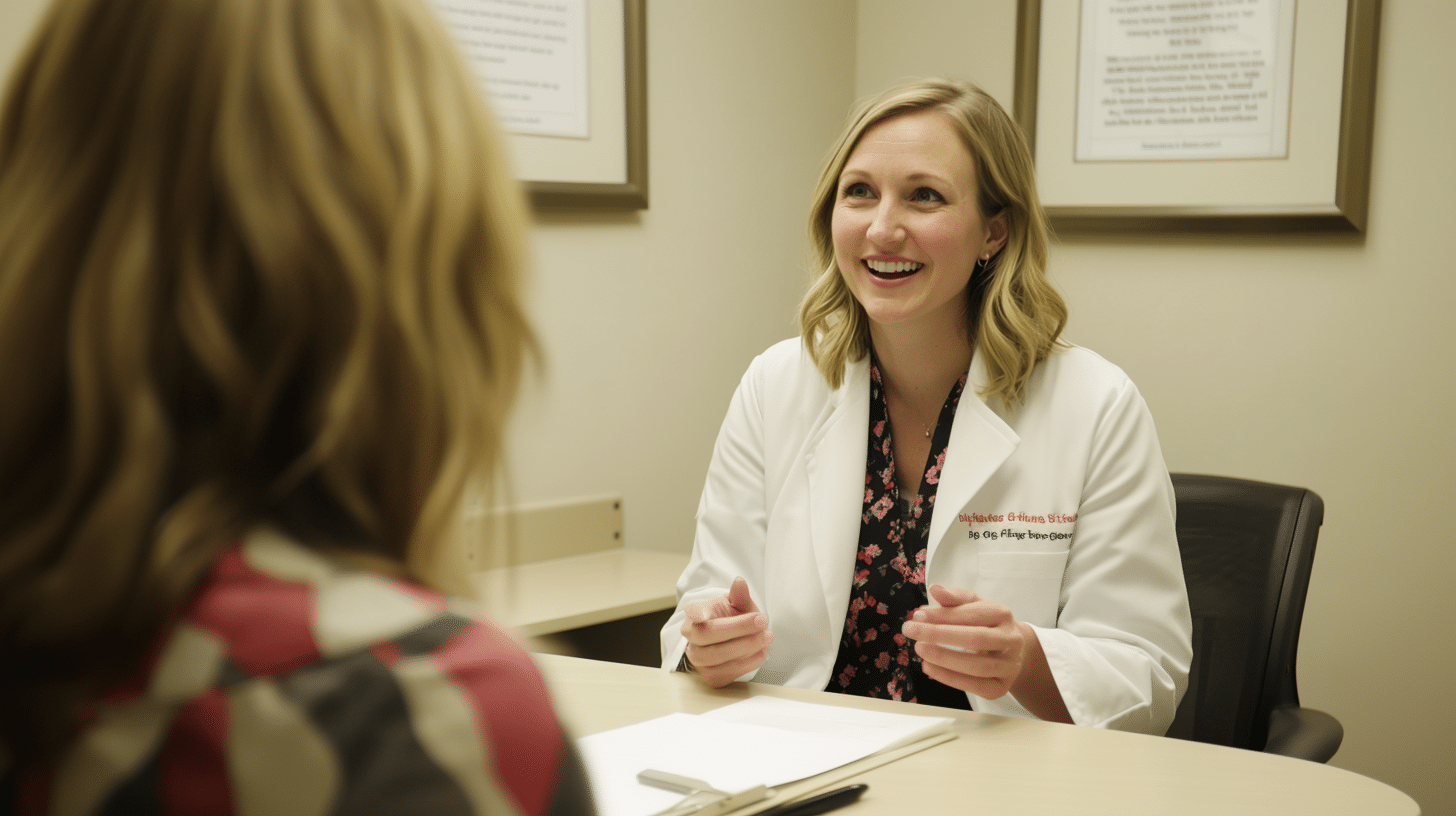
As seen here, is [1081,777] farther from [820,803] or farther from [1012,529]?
[1012,529]

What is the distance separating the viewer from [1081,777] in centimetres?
115

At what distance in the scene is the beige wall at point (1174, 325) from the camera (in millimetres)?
2455

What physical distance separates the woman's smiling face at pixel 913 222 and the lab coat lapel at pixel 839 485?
13 centimetres

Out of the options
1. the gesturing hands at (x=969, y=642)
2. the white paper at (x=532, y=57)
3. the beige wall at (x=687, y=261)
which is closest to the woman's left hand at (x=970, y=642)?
the gesturing hands at (x=969, y=642)

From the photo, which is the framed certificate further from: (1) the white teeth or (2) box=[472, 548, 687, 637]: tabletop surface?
(1) the white teeth

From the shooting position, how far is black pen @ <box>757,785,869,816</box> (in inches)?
41.1

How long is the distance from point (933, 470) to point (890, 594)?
0.62ft

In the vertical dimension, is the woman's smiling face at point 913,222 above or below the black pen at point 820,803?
above

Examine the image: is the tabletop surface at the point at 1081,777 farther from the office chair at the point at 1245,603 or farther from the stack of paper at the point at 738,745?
the office chair at the point at 1245,603

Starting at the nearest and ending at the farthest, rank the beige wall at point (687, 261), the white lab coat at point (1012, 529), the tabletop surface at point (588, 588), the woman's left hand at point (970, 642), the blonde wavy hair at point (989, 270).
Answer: the woman's left hand at point (970, 642) < the white lab coat at point (1012, 529) < the blonde wavy hair at point (989, 270) < the tabletop surface at point (588, 588) < the beige wall at point (687, 261)

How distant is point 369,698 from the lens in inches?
19.8

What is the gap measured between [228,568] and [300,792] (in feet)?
0.32

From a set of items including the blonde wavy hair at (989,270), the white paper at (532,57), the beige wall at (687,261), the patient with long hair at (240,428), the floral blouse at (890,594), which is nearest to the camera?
the patient with long hair at (240,428)

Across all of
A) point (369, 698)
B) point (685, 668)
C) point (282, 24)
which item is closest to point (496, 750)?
point (369, 698)
